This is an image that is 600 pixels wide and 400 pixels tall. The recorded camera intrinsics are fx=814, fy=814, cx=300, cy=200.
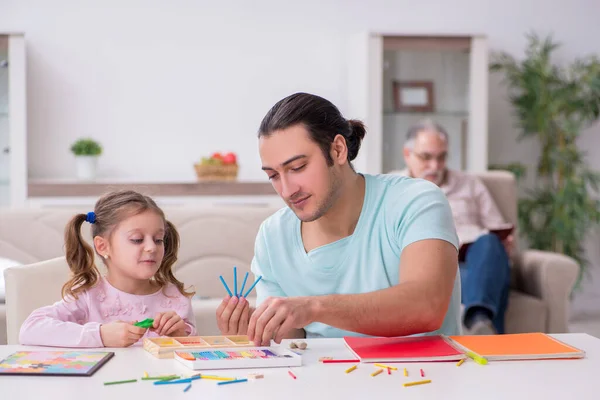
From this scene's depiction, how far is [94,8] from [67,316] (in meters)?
3.55

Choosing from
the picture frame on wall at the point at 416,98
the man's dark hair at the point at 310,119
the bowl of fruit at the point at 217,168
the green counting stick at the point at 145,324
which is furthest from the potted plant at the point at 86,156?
the green counting stick at the point at 145,324

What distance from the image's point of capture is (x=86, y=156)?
465 cm

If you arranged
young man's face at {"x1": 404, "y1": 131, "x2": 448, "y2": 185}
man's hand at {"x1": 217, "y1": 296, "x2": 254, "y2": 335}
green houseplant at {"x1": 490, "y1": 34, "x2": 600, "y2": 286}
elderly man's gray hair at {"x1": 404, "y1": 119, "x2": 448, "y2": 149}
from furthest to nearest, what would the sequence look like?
green houseplant at {"x1": 490, "y1": 34, "x2": 600, "y2": 286}, elderly man's gray hair at {"x1": 404, "y1": 119, "x2": 448, "y2": 149}, young man's face at {"x1": 404, "y1": 131, "x2": 448, "y2": 185}, man's hand at {"x1": 217, "y1": 296, "x2": 254, "y2": 335}

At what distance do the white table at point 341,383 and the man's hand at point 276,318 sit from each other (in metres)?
0.07

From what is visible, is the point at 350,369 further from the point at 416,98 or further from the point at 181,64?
the point at 181,64

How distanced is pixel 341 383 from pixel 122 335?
496 millimetres

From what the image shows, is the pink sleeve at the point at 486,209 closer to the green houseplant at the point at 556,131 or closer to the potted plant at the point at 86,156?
the green houseplant at the point at 556,131

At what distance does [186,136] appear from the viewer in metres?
5.08

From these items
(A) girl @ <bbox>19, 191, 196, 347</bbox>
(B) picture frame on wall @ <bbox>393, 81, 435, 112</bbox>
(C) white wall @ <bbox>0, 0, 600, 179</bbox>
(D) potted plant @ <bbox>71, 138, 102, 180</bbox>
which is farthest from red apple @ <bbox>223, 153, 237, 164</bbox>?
(A) girl @ <bbox>19, 191, 196, 347</bbox>

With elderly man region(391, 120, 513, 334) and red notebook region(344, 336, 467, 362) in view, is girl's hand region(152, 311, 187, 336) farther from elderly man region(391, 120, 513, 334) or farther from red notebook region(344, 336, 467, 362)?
elderly man region(391, 120, 513, 334)

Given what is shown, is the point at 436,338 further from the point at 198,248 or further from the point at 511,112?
the point at 511,112

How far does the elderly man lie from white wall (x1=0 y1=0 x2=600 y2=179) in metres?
1.26

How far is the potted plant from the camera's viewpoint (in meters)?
4.65

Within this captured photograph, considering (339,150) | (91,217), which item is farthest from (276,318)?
(91,217)
